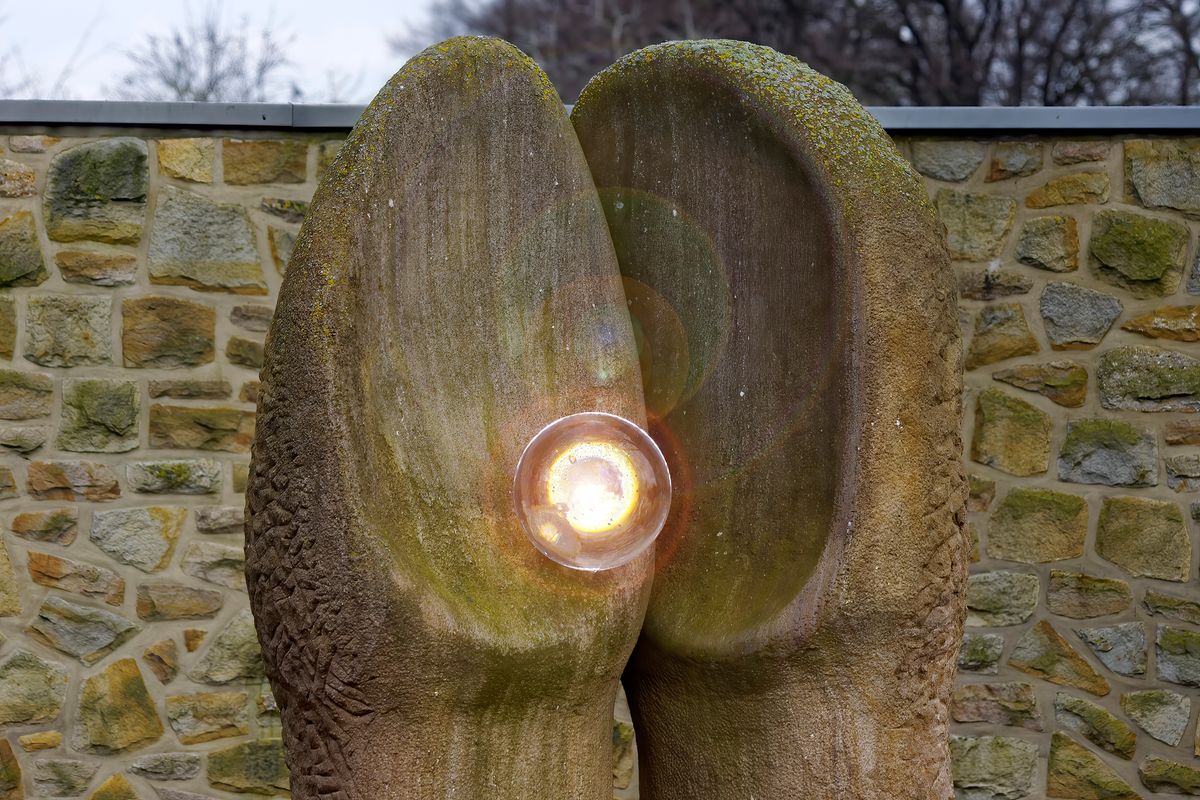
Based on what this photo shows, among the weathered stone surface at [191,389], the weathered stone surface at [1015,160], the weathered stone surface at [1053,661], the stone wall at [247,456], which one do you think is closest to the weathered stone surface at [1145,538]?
the stone wall at [247,456]

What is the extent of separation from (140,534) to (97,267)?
748mm

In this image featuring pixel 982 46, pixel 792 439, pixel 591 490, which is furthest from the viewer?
pixel 982 46

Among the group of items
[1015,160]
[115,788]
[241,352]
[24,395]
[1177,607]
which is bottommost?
[115,788]

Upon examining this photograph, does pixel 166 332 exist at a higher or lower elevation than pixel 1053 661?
higher

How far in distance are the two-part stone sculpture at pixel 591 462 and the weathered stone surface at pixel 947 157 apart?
7.39 ft

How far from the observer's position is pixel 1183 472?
3.35 m

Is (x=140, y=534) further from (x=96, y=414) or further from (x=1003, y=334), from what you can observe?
(x=1003, y=334)

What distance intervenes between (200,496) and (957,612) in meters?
2.59

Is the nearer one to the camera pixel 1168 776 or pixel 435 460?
pixel 435 460

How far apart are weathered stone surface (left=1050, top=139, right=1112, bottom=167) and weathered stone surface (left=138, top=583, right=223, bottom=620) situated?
264 cm

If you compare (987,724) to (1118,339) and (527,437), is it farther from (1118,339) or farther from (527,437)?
(527,437)

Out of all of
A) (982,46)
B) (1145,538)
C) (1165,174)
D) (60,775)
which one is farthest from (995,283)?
(982,46)

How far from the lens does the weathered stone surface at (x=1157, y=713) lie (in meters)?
3.38

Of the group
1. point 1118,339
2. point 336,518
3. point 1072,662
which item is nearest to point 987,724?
point 1072,662
